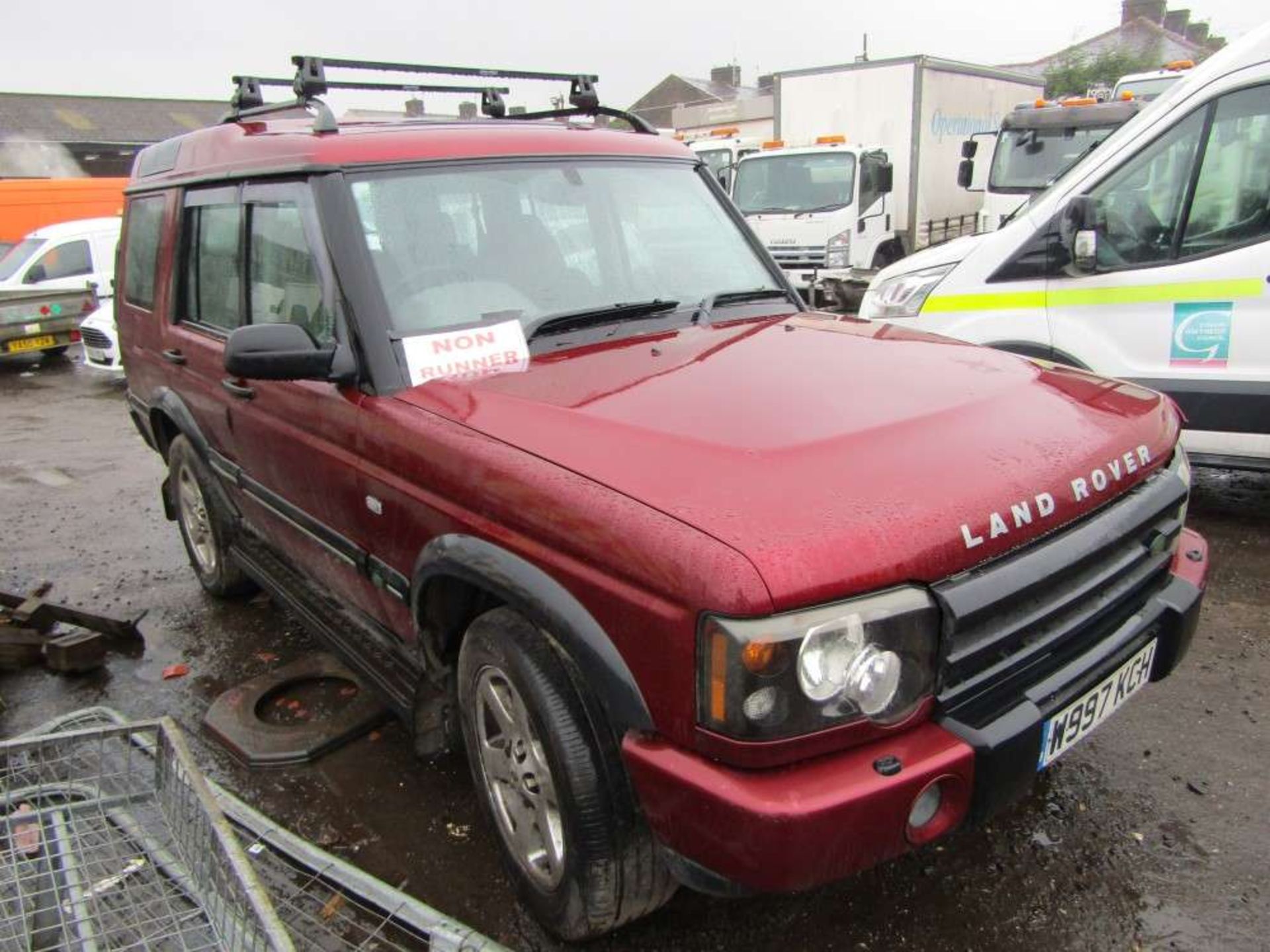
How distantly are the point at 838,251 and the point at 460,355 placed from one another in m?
11.1

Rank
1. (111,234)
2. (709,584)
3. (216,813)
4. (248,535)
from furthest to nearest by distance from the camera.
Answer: (111,234) < (248,535) < (216,813) < (709,584)

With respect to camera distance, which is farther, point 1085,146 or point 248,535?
point 1085,146

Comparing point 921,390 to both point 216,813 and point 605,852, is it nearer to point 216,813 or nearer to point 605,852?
point 605,852

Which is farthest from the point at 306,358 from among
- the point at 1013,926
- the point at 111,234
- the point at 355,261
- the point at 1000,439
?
the point at 111,234

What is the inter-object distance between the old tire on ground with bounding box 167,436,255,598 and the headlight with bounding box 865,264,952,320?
12.5ft

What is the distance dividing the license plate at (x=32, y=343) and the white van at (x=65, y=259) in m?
0.59

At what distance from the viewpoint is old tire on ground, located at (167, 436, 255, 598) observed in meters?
4.27

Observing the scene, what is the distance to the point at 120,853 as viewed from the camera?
2.27m

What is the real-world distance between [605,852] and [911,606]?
34.5 inches

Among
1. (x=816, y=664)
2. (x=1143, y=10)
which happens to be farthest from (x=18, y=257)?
(x=1143, y=10)

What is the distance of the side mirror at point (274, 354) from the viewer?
2555 mm

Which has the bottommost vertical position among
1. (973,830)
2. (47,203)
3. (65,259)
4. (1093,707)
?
(973,830)

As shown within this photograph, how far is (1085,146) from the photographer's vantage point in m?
11.5

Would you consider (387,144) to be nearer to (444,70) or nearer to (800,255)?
(444,70)
